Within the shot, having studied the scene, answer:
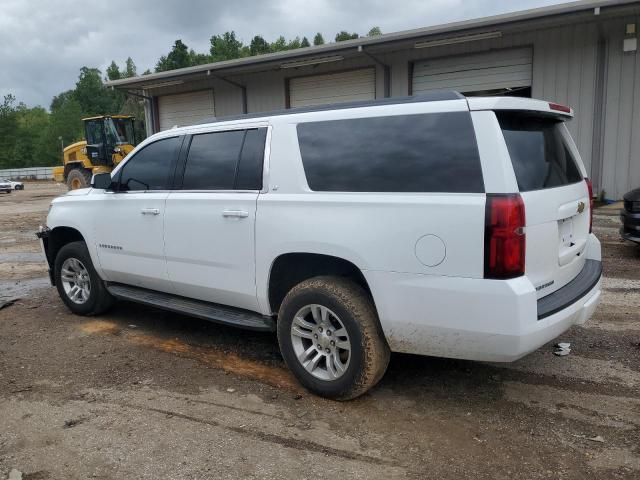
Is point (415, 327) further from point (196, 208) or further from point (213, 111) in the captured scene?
point (213, 111)

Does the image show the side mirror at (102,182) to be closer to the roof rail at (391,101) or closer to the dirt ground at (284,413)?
the dirt ground at (284,413)

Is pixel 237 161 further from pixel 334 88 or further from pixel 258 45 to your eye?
pixel 258 45

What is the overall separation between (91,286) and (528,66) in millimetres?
12411

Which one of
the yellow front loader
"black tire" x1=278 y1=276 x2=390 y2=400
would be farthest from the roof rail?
the yellow front loader

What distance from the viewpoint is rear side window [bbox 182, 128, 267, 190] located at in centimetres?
418

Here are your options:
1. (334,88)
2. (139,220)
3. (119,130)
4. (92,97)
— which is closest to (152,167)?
(139,220)

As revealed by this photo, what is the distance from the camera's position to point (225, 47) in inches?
3511

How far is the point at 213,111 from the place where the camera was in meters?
20.5

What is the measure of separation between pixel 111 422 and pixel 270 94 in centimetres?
1639

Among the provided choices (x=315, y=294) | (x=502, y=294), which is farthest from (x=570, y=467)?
(x=315, y=294)

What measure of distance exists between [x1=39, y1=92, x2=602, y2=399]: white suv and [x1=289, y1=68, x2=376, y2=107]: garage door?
40.6 ft

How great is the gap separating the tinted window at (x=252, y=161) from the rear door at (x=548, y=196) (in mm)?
1769

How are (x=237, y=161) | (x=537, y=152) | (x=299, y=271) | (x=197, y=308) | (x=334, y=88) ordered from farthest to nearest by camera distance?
(x=334, y=88) < (x=197, y=308) < (x=237, y=161) < (x=299, y=271) < (x=537, y=152)

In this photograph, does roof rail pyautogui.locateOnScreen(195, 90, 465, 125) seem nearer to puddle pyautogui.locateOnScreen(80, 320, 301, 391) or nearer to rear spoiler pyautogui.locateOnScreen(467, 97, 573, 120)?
rear spoiler pyautogui.locateOnScreen(467, 97, 573, 120)
